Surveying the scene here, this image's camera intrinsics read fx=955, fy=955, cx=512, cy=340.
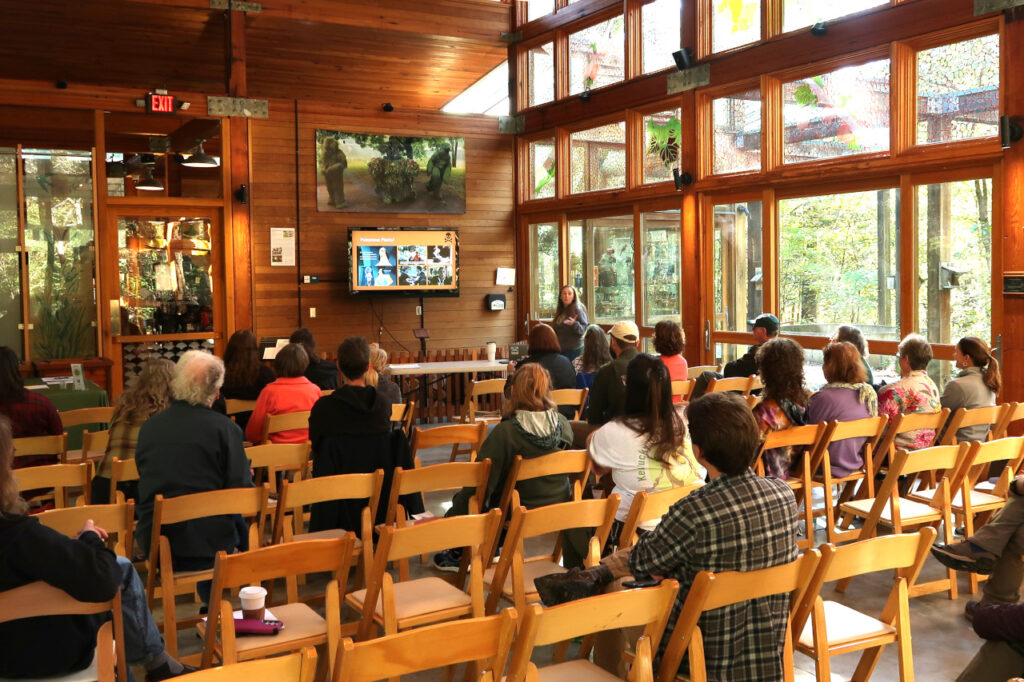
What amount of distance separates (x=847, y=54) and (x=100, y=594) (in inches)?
303

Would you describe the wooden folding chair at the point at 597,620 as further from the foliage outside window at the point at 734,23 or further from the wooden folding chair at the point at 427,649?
the foliage outside window at the point at 734,23

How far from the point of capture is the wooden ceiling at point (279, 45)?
35.8ft

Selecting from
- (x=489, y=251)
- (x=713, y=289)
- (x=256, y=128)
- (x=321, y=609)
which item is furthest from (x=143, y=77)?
(x=321, y=609)

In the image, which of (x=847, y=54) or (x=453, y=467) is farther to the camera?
(x=847, y=54)

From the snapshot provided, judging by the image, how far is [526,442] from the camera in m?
4.63

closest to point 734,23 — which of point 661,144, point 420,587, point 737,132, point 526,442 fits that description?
point 737,132

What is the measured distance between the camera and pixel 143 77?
40.8ft

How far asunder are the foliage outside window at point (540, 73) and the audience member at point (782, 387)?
7544 mm

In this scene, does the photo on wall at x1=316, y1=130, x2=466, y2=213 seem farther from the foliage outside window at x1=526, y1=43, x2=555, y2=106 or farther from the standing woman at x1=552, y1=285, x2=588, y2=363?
the standing woman at x1=552, y1=285, x2=588, y2=363

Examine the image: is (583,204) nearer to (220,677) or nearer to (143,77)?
(143,77)

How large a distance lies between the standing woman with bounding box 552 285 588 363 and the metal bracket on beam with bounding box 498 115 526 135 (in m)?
3.01

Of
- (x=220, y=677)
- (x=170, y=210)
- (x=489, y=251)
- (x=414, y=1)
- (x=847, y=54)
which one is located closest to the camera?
(x=220, y=677)

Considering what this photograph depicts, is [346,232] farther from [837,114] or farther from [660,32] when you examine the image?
[837,114]

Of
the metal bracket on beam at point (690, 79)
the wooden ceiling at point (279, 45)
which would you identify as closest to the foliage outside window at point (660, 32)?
the metal bracket on beam at point (690, 79)
